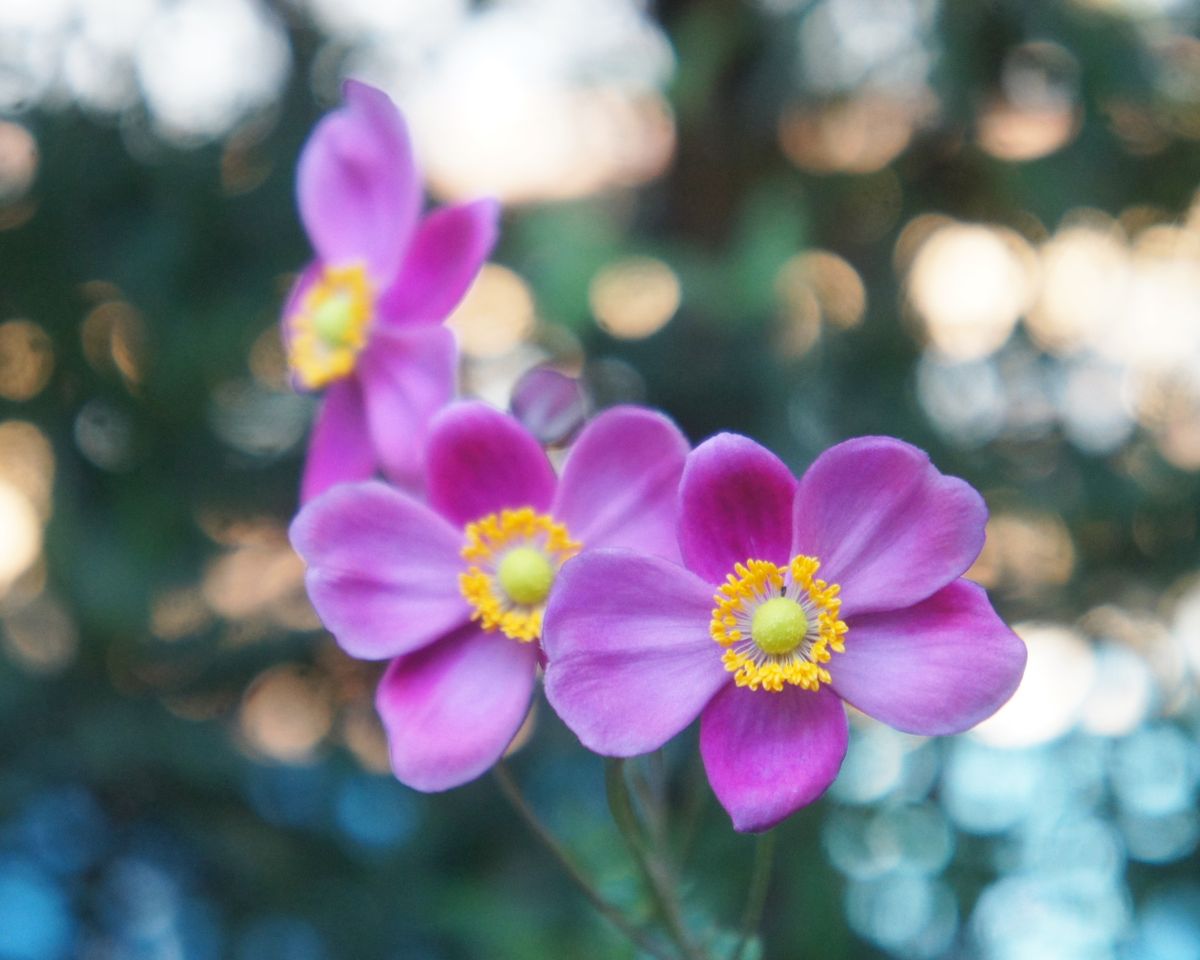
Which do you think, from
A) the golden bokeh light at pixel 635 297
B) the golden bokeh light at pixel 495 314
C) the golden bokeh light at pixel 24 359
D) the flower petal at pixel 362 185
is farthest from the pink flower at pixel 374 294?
the golden bokeh light at pixel 24 359

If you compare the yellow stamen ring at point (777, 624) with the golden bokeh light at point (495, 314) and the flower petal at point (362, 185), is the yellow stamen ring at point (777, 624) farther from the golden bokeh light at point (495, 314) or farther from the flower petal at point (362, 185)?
the golden bokeh light at point (495, 314)

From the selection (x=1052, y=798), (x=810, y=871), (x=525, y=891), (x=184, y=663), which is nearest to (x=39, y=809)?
(x=184, y=663)

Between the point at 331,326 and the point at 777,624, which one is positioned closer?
the point at 777,624

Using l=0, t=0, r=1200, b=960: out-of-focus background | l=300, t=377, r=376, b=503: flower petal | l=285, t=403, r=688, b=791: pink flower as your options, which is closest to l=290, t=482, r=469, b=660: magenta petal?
l=285, t=403, r=688, b=791: pink flower

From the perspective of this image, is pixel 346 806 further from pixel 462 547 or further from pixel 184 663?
pixel 462 547

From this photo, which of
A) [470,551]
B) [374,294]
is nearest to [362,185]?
[374,294]

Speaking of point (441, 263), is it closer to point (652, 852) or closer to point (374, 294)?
point (374, 294)

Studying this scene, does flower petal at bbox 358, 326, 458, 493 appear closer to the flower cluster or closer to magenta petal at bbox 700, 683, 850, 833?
the flower cluster
